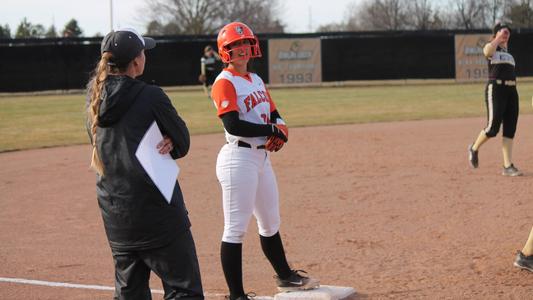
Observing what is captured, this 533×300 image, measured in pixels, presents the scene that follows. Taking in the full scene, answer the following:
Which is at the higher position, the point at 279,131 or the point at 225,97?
the point at 225,97

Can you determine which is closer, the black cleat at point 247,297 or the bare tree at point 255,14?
the black cleat at point 247,297

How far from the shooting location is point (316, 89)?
31266mm

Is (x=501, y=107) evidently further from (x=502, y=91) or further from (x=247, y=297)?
(x=247, y=297)

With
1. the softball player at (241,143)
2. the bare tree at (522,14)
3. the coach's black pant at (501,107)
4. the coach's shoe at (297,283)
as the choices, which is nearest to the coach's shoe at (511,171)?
the coach's black pant at (501,107)

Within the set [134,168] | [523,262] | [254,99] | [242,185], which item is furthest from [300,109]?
[134,168]

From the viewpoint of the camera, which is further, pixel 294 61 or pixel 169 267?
pixel 294 61

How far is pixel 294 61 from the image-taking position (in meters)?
32.8

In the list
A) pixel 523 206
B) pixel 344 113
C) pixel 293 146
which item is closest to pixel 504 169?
pixel 523 206

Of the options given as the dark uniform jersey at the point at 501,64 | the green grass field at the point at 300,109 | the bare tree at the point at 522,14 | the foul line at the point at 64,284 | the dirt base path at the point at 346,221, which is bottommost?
the foul line at the point at 64,284

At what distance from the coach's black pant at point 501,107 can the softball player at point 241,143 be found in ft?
18.5

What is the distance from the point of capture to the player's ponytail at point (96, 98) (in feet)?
12.1

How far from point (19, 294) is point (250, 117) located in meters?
2.23

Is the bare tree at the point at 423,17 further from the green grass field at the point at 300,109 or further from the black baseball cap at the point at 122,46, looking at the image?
the black baseball cap at the point at 122,46

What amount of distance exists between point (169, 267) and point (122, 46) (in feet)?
3.64
